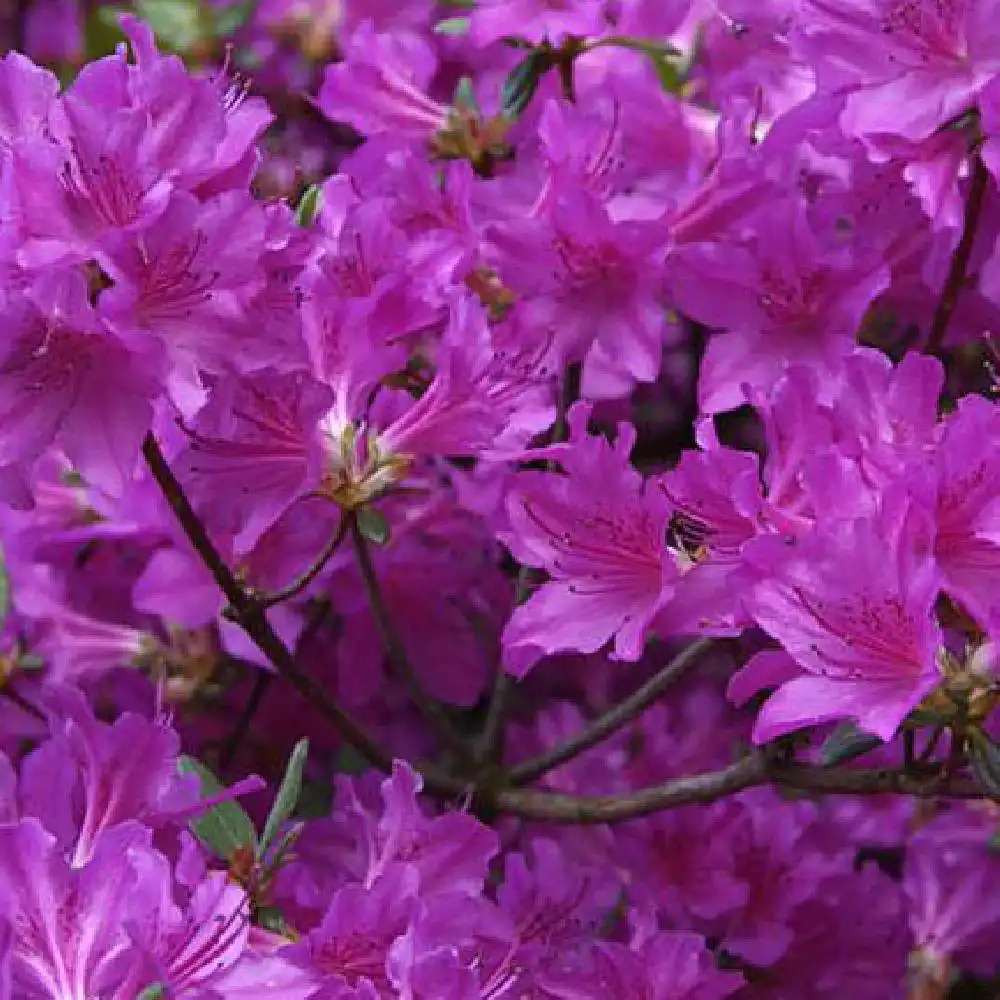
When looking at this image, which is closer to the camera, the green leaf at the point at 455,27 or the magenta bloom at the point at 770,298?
the magenta bloom at the point at 770,298

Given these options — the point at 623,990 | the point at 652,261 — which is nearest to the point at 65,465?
the point at 652,261

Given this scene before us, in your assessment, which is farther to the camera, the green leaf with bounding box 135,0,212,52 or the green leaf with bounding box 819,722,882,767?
the green leaf with bounding box 135,0,212,52

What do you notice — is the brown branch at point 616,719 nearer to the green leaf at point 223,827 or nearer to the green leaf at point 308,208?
the green leaf at point 223,827

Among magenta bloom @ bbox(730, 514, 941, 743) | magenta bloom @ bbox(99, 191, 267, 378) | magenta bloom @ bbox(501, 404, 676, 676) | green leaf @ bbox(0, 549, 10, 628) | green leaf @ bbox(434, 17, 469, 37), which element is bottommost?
green leaf @ bbox(0, 549, 10, 628)

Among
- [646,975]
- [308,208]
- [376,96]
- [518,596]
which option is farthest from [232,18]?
[646,975]

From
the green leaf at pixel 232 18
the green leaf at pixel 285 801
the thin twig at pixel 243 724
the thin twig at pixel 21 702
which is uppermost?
the green leaf at pixel 232 18

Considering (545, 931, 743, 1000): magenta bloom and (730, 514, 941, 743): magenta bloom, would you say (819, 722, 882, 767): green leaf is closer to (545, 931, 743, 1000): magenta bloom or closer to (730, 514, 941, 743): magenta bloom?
(730, 514, 941, 743): magenta bloom

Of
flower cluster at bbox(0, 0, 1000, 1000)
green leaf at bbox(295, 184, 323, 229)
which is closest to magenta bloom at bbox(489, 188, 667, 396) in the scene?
flower cluster at bbox(0, 0, 1000, 1000)

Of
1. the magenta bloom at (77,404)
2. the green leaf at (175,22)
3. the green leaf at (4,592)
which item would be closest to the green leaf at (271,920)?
the magenta bloom at (77,404)
